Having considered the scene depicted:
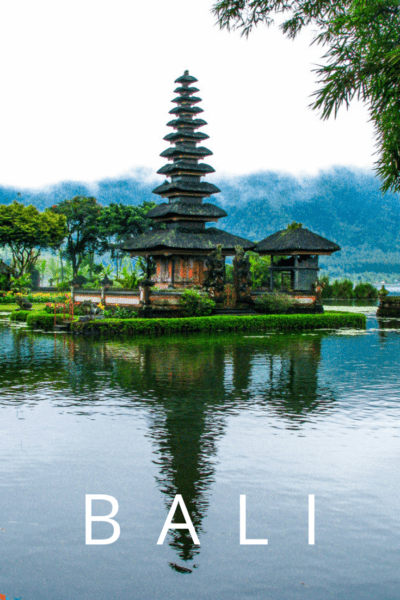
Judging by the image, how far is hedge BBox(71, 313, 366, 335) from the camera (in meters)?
28.6

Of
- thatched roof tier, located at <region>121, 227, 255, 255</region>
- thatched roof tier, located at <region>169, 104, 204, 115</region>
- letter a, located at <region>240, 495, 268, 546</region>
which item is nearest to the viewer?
letter a, located at <region>240, 495, 268, 546</region>

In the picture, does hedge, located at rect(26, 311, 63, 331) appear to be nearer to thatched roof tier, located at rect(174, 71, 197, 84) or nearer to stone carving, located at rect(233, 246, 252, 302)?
stone carving, located at rect(233, 246, 252, 302)

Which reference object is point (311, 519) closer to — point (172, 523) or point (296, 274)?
point (172, 523)

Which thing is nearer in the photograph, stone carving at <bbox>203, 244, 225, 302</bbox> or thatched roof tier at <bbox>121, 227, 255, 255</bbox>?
stone carving at <bbox>203, 244, 225, 302</bbox>

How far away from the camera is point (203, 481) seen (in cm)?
740

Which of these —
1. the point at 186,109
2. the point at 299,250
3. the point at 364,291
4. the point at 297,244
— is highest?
the point at 186,109

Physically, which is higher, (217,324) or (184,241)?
(184,241)

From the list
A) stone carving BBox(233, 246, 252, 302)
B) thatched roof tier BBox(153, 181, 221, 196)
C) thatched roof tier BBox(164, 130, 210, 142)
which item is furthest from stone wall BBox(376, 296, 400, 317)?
thatched roof tier BBox(164, 130, 210, 142)

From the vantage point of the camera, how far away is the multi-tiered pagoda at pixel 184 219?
47250 millimetres

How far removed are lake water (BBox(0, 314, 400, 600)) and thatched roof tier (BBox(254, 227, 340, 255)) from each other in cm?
3033

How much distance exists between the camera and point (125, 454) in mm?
8500

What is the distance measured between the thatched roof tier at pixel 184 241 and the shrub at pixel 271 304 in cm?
1043

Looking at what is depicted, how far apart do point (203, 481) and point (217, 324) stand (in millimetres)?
24268

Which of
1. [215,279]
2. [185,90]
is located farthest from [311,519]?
[185,90]
